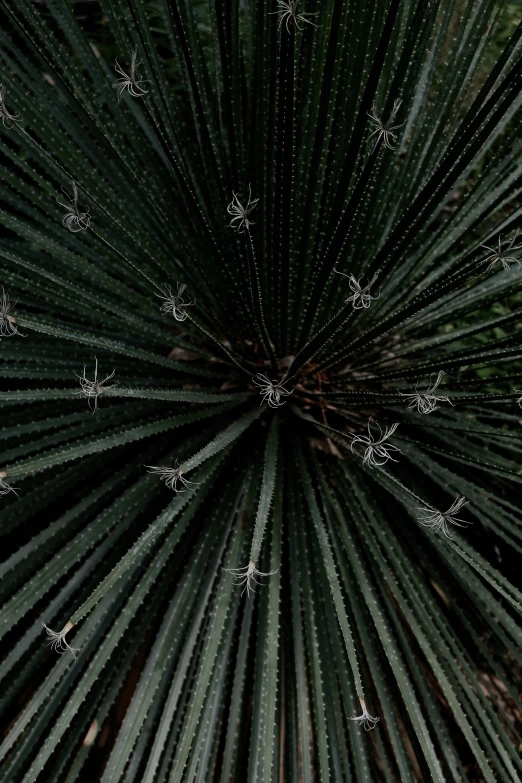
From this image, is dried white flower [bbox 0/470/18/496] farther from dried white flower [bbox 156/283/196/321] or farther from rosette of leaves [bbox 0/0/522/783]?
dried white flower [bbox 156/283/196/321]

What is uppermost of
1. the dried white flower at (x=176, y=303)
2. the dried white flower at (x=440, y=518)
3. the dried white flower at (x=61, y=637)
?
the dried white flower at (x=176, y=303)

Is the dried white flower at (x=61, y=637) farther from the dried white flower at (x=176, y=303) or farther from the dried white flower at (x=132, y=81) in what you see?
the dried white flower at (x=132, y=81)

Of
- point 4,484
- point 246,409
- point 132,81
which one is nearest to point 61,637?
point 4,484

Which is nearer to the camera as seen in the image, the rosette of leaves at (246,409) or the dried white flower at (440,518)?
the dried white flower at (440,518)

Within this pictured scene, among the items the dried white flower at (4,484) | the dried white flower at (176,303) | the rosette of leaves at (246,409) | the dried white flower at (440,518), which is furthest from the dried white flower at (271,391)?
the dried white flower at (4,484)

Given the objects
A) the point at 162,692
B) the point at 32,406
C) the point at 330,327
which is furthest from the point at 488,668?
the point at 32,406

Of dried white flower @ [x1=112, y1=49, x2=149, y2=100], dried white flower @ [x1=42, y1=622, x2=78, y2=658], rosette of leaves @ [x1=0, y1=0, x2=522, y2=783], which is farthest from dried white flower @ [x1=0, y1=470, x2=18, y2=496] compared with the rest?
dried white flower @ [x1=112, y1=49, x2=149, y2=100]
